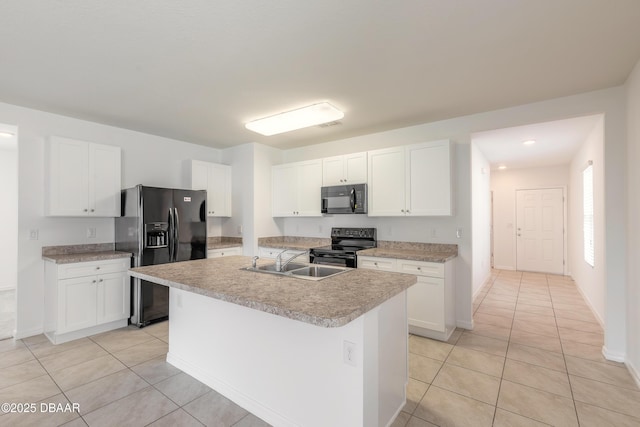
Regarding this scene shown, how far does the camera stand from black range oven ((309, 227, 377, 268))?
12.6 feet

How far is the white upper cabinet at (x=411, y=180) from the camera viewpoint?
3.50 m

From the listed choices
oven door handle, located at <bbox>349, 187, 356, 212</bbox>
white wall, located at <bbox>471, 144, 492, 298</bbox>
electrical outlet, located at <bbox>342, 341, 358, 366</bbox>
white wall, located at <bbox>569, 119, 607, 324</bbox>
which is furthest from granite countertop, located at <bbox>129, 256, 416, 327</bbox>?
white wall, located at <bbox>471, 144, 492, 298</bbox>

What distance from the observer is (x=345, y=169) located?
14.1 ft

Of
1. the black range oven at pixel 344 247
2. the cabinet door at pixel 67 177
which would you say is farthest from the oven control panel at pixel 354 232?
the cabinet door at pixel 67 177

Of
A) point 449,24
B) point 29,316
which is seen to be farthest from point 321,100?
point 29,316

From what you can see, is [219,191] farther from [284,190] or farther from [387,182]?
[387,182]

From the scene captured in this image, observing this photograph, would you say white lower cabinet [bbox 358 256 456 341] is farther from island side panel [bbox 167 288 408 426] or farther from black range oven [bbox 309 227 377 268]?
island side panel [bbox 167 288 408 426]

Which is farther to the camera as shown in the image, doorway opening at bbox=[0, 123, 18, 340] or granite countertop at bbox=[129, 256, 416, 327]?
doorway opening at bbox=[0, 123, 18, 340]

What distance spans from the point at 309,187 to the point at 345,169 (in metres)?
0.70

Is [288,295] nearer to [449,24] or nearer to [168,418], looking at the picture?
[168,418]

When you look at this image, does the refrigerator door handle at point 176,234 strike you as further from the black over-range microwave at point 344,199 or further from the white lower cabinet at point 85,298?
the black over-range microwave at point 344,199

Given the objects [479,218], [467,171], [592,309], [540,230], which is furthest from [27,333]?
[540,230]

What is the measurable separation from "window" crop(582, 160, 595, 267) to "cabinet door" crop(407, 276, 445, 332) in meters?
2.80

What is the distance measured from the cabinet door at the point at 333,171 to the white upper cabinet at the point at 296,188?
0.09 metres
